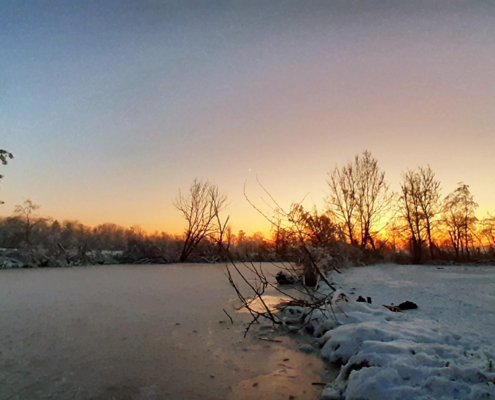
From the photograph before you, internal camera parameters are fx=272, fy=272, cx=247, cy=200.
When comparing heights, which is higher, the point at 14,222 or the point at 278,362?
the point at 14,222

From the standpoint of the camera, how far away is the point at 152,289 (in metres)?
8.55

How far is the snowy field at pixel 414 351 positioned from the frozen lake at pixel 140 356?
0.44 m

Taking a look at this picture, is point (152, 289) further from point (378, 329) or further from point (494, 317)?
point (494, 317)

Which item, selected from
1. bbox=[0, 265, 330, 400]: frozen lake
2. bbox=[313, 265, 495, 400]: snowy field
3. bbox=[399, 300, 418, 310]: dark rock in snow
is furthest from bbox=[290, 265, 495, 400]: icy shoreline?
bbox=[0, 265, 330, 400]: frozen lake

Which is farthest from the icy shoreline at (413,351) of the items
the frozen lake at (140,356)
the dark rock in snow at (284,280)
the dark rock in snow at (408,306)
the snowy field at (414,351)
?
the dark rock in snow at (284,280)

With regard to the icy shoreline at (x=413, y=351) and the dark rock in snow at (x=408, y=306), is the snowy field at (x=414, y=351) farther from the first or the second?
the dark rock in snow at (x=408, y=306)

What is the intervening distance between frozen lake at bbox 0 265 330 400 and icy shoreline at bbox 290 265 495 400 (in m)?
0.42

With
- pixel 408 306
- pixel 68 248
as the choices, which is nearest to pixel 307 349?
pixel 408 306

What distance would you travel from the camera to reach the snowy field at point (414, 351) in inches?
82.0

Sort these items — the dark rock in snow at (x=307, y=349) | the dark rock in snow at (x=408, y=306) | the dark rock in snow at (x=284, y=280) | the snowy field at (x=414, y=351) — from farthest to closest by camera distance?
the dark rock in snow at (x=284, y=280) → the dark rock in snow at (x=408, y=306) → the dark rock in snow at (x=307, y=349) → the snowy field at (x=414, y=351)

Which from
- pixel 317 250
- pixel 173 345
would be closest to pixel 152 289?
pixel 173 345

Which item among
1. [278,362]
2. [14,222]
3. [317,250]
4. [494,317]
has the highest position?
[14,222]

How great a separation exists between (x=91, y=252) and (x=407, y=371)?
2111 cm

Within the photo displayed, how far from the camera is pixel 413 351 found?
2.67 m
